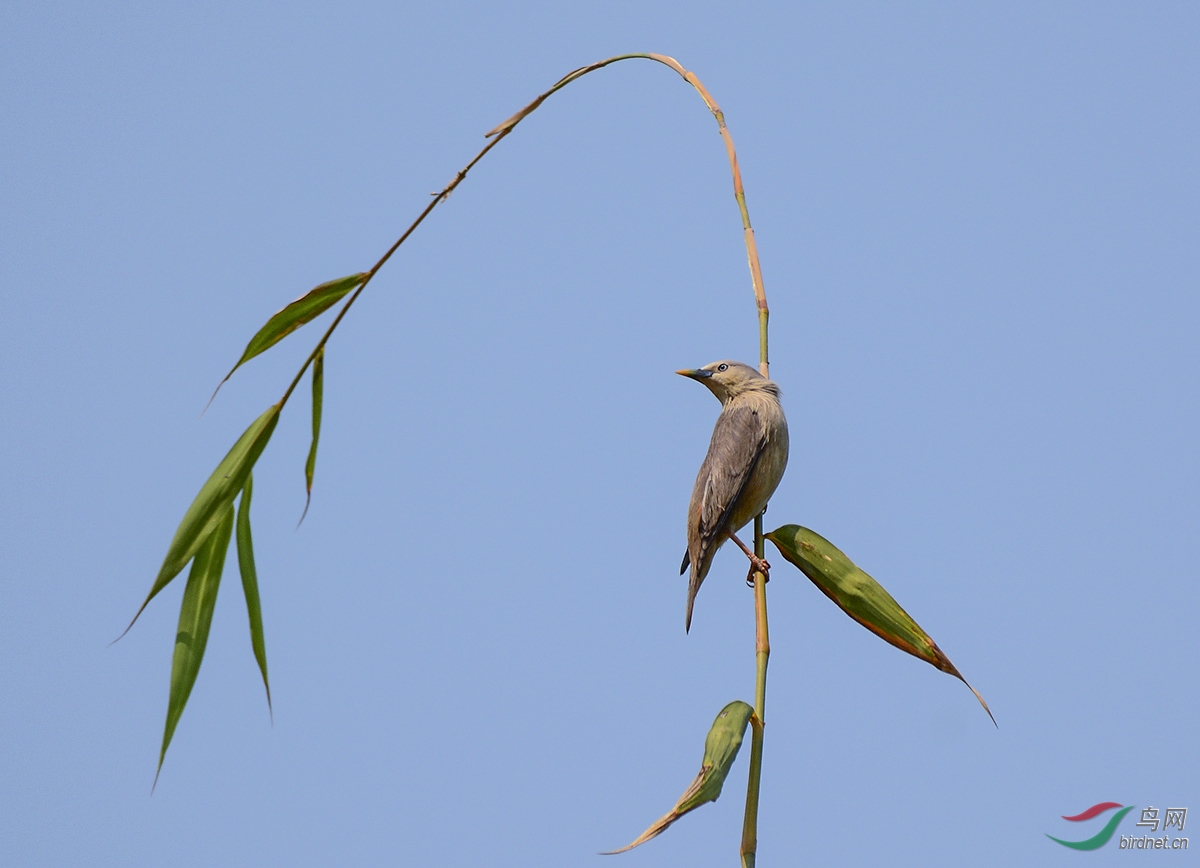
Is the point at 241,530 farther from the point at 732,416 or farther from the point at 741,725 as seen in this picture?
the point at 732,416

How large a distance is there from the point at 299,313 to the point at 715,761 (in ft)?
4.91

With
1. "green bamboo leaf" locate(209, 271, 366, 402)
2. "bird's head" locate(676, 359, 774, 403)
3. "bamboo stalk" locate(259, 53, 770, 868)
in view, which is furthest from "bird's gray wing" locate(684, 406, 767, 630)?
"green bamboo leaf" locate(209, 271, 366, 402)

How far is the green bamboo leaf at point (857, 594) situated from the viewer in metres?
2.52

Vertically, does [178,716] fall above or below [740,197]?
below

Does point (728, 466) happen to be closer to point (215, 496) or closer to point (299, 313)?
point (299, 313)

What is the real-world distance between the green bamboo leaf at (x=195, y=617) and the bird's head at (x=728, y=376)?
7.64 feet

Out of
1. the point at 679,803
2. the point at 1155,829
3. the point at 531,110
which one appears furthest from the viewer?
the point at 1155,829

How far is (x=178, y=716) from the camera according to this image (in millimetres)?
2328

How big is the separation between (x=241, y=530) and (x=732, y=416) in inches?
82.8

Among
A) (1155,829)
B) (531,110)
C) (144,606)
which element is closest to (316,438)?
(144,606)

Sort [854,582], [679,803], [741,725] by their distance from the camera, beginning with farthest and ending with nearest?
[854,582], [741,725], [679,803]

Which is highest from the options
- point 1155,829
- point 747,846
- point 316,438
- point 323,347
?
point 323,347

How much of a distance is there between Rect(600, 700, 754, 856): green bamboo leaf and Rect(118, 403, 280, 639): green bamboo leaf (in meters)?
1.21

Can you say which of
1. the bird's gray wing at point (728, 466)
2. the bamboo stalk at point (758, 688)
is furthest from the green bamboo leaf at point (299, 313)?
the bird's gray wing at point (728, 466)
